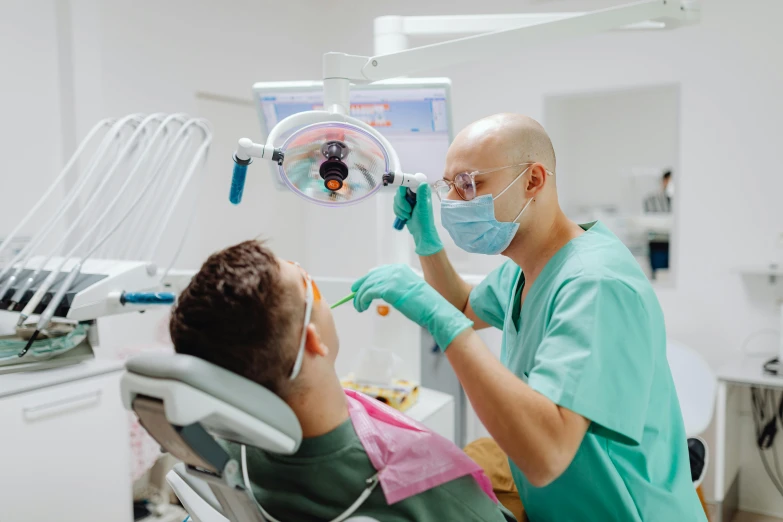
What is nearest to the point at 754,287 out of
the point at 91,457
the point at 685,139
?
the point at 685,139

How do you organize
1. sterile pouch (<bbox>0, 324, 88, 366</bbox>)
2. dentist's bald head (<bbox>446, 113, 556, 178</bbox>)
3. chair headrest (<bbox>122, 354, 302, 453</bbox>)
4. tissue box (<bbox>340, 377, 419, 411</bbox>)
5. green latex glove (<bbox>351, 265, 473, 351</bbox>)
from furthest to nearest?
tissue box (<bbox>340, 377, 419, 411</bbox>) → sterile pouch (<bbox>0, 324, 88, 366</bbox>) → dentist's bald head (<bbox>446, 113, 556, 178</bbox>) → green latex glove (<bbox>351, 265, 473, 351</bbox>) → chair headrest (<bbox>122, 354, 302, 453</bbox>)

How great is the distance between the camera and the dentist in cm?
95

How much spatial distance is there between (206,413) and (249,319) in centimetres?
16

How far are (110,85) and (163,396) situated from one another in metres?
2.40

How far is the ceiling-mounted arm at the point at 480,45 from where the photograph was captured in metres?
1.30

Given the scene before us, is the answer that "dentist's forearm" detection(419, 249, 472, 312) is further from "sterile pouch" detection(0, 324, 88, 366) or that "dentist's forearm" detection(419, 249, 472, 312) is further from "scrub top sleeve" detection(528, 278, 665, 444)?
"sterile pouch" detection(0, 324, 88, 366)

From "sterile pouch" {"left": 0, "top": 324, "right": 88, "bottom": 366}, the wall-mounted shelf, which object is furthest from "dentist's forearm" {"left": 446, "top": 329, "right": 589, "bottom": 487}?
the wall-mounted shelf

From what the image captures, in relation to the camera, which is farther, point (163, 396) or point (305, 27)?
point (305, 27)

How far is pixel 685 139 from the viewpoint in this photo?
2975 mm

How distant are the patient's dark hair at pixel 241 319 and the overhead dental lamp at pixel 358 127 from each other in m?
0.32

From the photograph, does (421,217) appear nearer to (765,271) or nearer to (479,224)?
(479,224)

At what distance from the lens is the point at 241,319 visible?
88 cm

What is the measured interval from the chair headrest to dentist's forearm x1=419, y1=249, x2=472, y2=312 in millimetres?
725

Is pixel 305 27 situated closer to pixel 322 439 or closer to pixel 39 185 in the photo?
pixel 39 185
